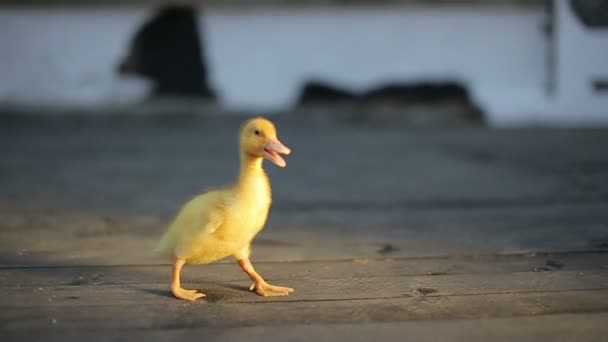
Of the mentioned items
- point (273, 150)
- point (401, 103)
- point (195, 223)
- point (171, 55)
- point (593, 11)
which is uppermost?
point (593, 11)

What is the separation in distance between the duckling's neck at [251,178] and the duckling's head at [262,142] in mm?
31

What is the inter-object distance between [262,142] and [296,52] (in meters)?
6.51

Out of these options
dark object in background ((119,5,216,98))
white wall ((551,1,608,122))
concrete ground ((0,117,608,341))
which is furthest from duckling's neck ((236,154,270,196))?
white wall ((551,1,608,122))

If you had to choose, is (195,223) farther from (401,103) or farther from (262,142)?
(401,103)

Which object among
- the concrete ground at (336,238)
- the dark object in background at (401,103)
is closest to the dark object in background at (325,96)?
the dark object in background at (401,103)

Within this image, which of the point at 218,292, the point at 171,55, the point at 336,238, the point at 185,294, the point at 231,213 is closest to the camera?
the point at 231,213

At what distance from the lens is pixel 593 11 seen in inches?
378

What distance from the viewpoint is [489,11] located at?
396 inches

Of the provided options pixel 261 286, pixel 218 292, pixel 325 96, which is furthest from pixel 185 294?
pixel 325 96

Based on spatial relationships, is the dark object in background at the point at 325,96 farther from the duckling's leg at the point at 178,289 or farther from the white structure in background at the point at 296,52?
the duckling's leg at the point at 178,289

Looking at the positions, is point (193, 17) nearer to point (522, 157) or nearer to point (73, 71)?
point (73, 71)

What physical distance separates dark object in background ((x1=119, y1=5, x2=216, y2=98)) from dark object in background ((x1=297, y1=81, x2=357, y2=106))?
1.10 meters

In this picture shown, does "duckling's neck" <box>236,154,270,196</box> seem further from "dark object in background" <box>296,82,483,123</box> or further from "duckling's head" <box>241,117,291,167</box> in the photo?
"dark object in background" <box>296,82,483,123</box>

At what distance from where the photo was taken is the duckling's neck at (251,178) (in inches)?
153
